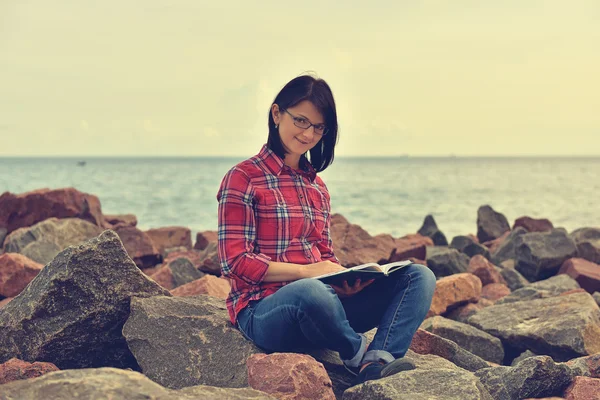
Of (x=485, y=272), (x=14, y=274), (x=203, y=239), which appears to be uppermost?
(x=14, y=274)

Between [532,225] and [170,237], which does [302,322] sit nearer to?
[170,237]

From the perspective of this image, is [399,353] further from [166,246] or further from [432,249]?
[166,246]

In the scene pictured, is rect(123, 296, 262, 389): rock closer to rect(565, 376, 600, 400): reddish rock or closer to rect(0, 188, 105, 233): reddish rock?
rect(565, 376, 600, 400): reddish rock

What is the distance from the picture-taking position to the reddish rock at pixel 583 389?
11.6ft

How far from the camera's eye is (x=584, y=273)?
26.9 ft

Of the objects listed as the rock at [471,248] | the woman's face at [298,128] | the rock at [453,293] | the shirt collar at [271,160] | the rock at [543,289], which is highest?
the woman's face at [298,128]

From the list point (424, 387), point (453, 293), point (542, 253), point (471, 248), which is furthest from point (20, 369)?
point (471, 248)

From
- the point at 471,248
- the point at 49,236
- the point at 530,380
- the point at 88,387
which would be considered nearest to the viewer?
the point at 88,387

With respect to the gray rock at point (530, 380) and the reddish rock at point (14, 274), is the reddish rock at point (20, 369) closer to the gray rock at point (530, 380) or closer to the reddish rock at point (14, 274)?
the reddish rock at point (14, 274)

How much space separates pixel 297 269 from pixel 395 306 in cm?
59

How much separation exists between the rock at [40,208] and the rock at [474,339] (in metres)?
6.70

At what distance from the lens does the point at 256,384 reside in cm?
329

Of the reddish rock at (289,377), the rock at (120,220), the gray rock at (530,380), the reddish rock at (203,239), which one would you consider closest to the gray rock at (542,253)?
the reddish rock at (203,239)

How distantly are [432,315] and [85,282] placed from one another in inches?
129
